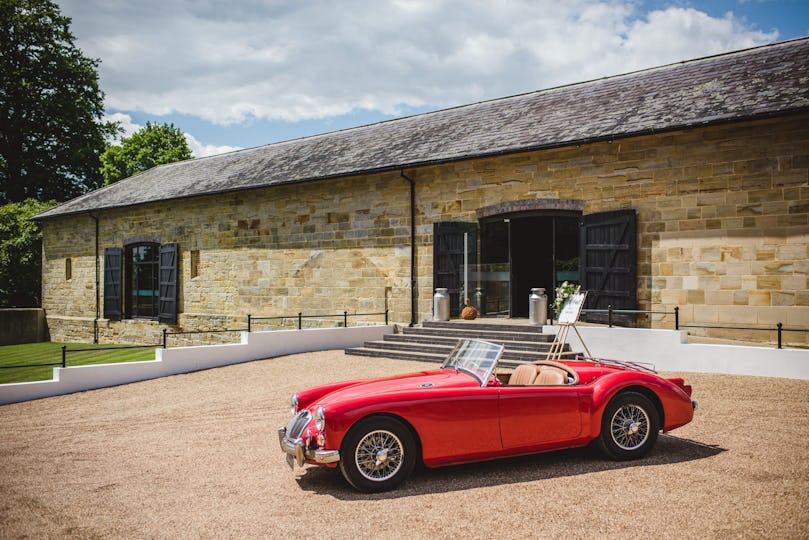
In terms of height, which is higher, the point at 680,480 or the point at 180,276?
the point at 180,276

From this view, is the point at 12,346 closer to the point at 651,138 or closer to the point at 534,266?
the point at 534,266

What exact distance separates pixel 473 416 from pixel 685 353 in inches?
250

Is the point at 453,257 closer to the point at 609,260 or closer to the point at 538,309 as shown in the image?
the point at 538,309

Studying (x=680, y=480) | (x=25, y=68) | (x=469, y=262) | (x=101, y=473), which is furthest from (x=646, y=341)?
(x=25, y=68)

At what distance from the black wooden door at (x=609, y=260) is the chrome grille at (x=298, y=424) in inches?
320

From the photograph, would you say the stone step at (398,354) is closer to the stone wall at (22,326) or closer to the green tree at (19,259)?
the stone wall at (22,326)

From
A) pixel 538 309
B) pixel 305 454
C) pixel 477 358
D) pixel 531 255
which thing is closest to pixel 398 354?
pixel 538 309

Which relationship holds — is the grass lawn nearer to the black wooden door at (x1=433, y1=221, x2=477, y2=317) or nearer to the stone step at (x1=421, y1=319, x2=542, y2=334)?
the stone step at (x1=421, y1=319, x2=542, y2=334)

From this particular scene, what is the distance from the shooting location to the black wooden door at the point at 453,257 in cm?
1345

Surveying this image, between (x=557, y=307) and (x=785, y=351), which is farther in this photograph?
(x=557, y=307)

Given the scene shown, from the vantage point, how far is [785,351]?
852cm

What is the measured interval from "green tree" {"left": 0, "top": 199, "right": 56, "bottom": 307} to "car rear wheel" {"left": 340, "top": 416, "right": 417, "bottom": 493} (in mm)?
24719

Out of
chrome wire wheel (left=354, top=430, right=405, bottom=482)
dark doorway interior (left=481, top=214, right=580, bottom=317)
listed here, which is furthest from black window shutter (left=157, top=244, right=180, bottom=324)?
chrome wire wheel (left=354, top=430, right=405, bottom=482)

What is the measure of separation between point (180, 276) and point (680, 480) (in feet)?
57.2
